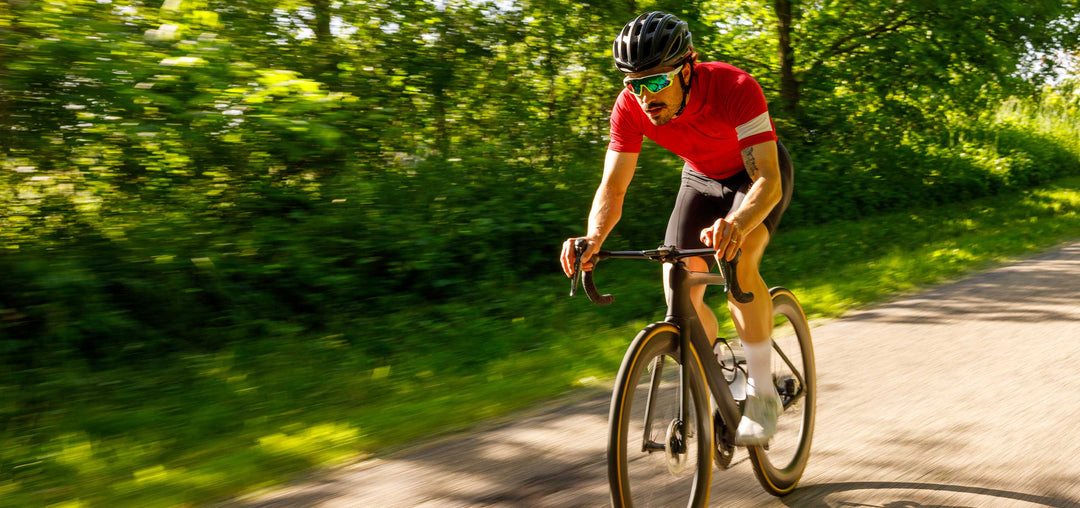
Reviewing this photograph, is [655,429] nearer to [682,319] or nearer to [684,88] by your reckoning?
[682,319]

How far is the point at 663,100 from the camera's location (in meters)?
3.23

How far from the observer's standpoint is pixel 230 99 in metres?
5.58

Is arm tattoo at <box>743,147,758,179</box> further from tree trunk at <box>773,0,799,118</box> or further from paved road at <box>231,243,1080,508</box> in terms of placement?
tree trunk at <box>773,0,799,118</box>

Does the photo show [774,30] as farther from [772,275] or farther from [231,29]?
[231,29]

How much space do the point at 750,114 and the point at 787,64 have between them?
11821mm

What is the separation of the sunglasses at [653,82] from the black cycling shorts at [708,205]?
0.58 metres

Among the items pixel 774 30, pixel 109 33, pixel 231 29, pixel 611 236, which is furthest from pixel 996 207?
pixel 109 33

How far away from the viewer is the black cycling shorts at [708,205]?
354cm

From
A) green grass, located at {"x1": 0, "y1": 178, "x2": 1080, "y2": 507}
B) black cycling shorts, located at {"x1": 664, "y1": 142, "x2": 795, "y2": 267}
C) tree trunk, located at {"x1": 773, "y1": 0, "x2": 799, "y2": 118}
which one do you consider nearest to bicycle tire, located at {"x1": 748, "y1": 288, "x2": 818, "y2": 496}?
black cycling shorts, located at {"x1": 664, "y1": 142, "x2": 795, "y2": 267}

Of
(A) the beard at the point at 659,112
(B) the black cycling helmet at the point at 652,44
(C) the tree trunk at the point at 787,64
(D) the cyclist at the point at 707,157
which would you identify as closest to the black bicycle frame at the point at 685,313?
(D) the cyclist at the point at 707,157

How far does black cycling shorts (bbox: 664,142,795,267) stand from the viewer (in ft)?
11.6

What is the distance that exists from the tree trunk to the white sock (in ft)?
37.7

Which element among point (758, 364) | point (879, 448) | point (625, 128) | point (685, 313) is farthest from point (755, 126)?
point (879, 448)

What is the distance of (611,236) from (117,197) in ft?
20.1
